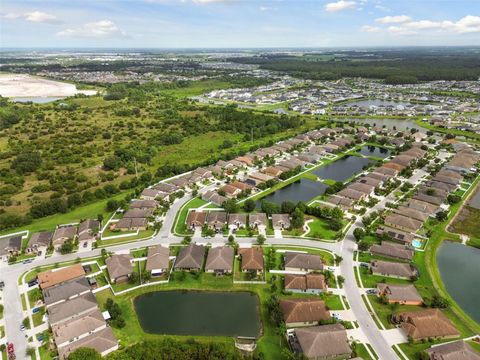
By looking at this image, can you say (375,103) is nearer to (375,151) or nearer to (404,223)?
(375,151)

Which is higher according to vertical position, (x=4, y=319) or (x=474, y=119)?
Answer: (x=474, y=119)

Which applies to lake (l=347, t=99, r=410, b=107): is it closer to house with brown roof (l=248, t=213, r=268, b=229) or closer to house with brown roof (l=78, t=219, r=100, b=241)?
house with brown roof (l=248, t=213, r=268, b=229)

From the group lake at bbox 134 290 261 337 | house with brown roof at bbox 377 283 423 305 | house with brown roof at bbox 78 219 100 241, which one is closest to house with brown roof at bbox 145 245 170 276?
lake at bbox 134 290 261 337

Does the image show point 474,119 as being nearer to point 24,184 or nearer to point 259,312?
point 259,312

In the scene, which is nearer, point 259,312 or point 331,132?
point 259,312

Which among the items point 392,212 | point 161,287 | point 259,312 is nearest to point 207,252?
point 161,287

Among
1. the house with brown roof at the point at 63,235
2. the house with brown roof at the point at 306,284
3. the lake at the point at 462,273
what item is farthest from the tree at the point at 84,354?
the lake at the point at 462,273
